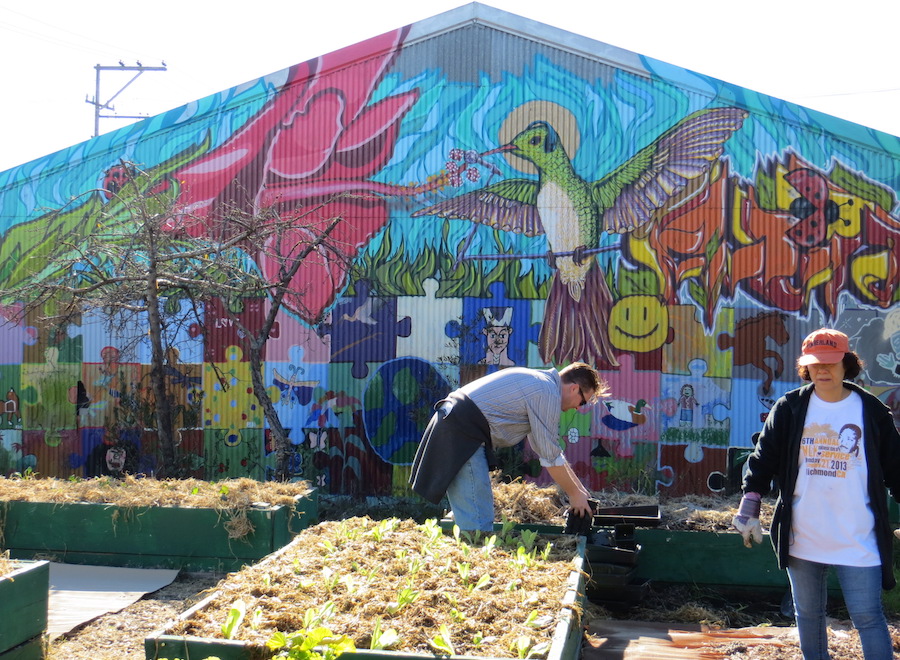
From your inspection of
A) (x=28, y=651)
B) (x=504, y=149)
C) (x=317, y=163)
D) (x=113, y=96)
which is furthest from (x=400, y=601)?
(x=113, y=96)

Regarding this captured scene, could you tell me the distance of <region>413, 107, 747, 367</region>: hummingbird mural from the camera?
1282cm

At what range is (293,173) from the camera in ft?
45.1

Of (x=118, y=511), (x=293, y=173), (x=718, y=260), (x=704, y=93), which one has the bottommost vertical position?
(x=118, y=511)

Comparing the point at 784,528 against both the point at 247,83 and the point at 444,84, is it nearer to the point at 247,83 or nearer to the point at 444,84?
the point at 444,84

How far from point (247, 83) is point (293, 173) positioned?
168cm

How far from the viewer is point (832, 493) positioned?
4320mm

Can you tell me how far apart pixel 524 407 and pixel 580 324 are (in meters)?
7.31

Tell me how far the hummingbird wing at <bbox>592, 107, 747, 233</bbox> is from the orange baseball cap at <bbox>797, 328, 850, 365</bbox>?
8.58m

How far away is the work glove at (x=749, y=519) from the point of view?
4.64m

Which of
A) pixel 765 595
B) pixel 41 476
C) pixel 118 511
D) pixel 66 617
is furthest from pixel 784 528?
pixel 41 476

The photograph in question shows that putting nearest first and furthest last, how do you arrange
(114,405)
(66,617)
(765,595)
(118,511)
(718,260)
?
(66,617), (765,595), (118,511), (718,260), (114,405)

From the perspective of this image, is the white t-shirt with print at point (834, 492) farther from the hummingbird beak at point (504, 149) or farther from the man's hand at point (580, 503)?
the hummingbird beak at point (504, 149)

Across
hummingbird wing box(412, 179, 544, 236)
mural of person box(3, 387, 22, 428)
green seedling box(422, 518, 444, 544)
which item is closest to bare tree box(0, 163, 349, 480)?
mural of person box(3, 387, 22, 428)

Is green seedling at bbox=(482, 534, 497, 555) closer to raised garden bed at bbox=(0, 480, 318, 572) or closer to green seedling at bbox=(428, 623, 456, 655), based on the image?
green seedling at bbox=(428, 623, 456, 655)
